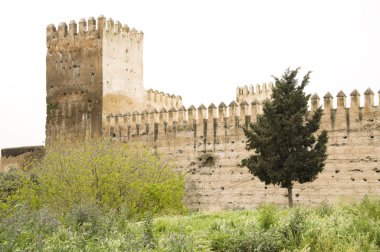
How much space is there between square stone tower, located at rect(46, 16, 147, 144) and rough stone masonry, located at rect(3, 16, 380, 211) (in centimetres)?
5

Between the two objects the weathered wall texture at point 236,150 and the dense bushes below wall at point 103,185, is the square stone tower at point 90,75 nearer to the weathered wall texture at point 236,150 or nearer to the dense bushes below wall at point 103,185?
the weathered wall texture at point 236,150

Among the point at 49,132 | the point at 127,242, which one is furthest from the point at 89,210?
the point at 49,132

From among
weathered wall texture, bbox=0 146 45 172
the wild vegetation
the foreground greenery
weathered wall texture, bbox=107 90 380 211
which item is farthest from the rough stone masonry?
the foreground greenery

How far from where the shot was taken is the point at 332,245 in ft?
35.8

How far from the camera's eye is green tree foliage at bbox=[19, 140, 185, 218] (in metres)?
19.4

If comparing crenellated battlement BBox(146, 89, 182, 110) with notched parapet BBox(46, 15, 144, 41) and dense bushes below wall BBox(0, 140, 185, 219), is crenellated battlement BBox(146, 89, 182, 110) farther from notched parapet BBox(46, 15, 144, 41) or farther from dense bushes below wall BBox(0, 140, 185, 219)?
dense bushes below wall BBox(0, 140, 185, 219)

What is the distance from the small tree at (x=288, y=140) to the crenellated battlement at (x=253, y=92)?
45.4 ft

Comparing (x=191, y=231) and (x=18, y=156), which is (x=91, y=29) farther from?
(x=191, y=231)

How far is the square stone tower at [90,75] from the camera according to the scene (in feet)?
94.5

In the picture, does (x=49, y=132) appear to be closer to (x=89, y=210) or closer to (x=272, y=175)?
(x=272, y=175)

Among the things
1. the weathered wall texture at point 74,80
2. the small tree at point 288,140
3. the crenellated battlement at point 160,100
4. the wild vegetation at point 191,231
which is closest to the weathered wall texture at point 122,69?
the weathered wall texture at point 74,80

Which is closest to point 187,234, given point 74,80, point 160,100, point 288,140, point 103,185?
point 103,185

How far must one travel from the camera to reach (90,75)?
29.0 metres

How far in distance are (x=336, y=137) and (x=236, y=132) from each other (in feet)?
14.2
